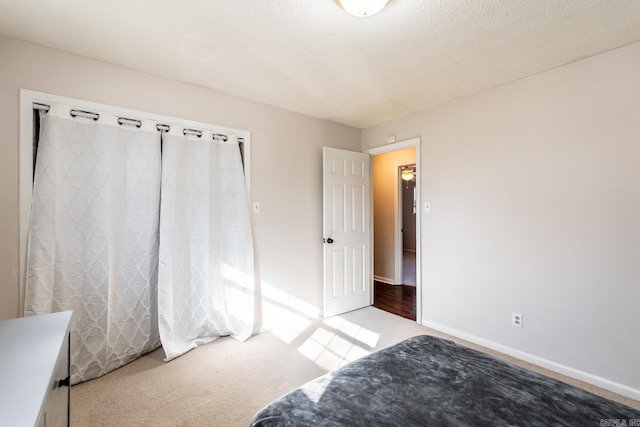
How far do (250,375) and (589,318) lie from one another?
2659mm

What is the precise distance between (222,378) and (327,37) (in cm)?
262

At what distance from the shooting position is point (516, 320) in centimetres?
250

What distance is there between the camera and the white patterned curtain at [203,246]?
2453 mm

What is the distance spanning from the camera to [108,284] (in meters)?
2.19

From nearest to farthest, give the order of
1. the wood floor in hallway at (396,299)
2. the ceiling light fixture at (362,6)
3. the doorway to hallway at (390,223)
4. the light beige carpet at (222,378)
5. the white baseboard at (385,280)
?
the ceiling light fixture at (362,6), the light beige carpet at (222,378), the wood floor in hallway at (396,299), the doorway to hallway at (390,223), the white baseboard at (385,280)

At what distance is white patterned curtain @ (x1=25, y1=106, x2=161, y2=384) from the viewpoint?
198 cm

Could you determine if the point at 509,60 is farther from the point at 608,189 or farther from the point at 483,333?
the point at 483,333

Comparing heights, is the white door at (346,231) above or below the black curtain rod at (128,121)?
below

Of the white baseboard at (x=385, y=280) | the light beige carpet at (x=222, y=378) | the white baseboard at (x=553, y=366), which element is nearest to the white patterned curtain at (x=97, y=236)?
the light beige carpet at (x=222, y=378)

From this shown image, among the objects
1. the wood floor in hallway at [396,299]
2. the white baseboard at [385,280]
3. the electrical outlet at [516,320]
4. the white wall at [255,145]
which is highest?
the white wall at [255,145]

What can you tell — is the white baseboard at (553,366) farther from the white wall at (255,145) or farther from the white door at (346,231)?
the white wall at (255,145)

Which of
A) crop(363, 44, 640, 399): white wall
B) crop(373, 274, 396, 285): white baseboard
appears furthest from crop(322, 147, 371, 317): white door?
crop(373, 274, 396, 285): white baseboard

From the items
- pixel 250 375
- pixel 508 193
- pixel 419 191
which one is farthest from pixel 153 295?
pixel 508 193

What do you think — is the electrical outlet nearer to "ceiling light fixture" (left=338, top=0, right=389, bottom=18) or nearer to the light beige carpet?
the light beige carpet
